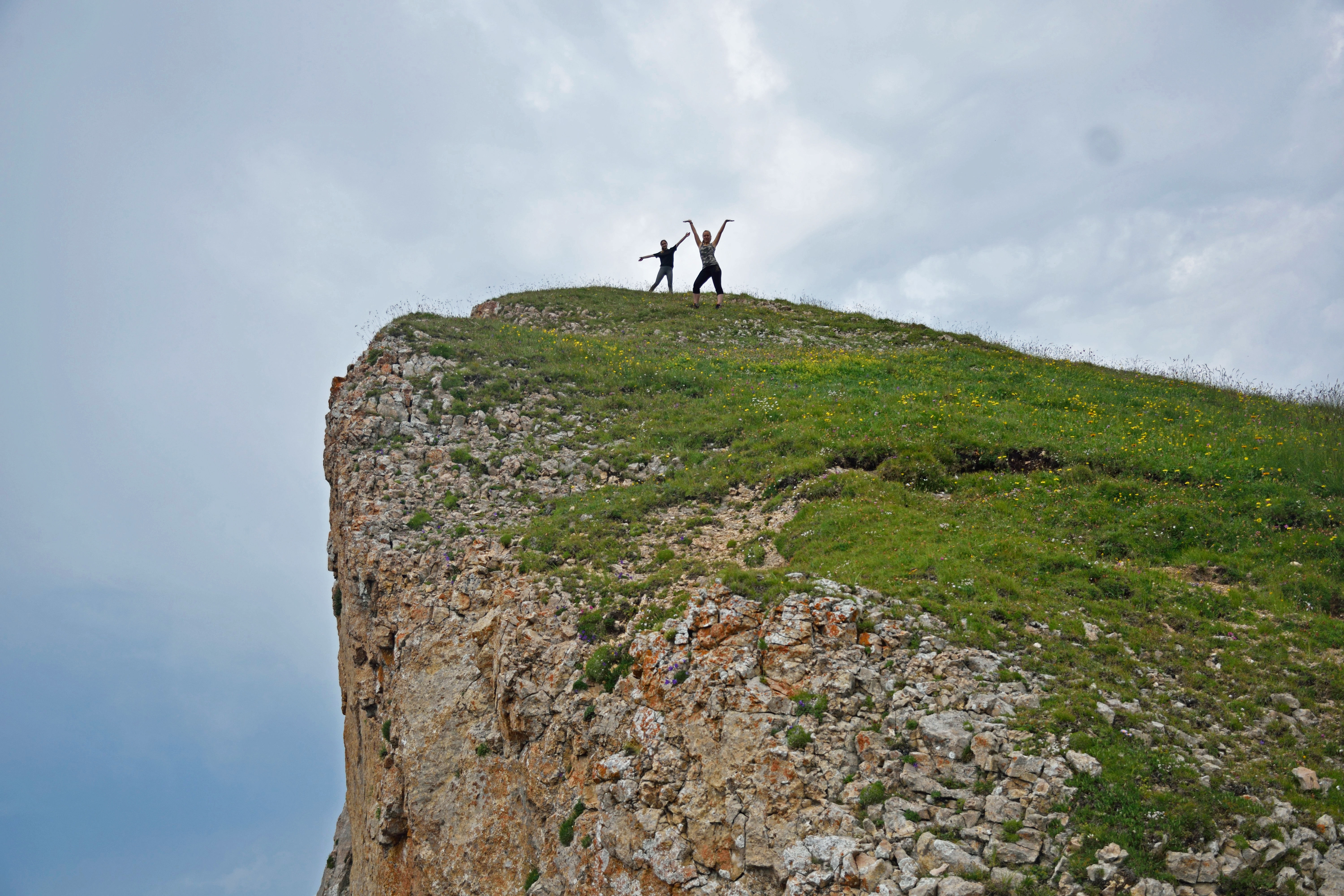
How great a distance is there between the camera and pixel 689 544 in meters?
17.7

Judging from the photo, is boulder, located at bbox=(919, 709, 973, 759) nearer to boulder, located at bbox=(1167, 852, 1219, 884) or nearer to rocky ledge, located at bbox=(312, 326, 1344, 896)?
rocky ledge, located at bbox=(312, 326, 1344, 896)

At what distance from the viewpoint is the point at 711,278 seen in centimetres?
3522

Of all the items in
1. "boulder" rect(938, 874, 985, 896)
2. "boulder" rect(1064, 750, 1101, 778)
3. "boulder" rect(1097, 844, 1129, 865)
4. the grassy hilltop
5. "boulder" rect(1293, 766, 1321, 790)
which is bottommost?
"boulder" rect(938, 874, 985, 896)

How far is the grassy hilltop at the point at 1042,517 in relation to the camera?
10.3 m

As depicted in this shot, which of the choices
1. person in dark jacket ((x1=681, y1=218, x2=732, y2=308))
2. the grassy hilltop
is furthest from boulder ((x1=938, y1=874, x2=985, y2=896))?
person in dark jacket ((x1=681, y1=218, x2=732, y2=308))

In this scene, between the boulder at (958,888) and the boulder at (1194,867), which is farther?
the boulder at (958,888)

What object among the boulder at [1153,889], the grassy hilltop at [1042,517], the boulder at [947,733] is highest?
the grassy hilltop at [1042,517]

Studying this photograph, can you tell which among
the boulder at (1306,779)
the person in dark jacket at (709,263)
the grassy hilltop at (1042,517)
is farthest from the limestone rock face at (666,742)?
the person in dark jacket at (709,263)

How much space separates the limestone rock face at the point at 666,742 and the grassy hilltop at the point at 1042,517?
74 centimetres

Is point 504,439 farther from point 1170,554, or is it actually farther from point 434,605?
point 1170,554

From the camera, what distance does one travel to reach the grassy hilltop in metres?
10.3

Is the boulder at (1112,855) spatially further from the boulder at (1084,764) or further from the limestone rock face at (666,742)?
the boulder at (1084,764)

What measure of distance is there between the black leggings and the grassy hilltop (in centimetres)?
491

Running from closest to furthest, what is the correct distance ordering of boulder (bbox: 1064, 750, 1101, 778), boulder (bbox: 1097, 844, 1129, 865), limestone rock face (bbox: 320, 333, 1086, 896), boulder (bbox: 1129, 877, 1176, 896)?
boulder (bbox: 1129, 877, 1176, 896)
boulder (bbox: 1097, 844, 1129, 865)
boulder (bbox: 1064, 750, 1101, 778)
limestone rock face (bbox: 320, 333, 1086, 896)
